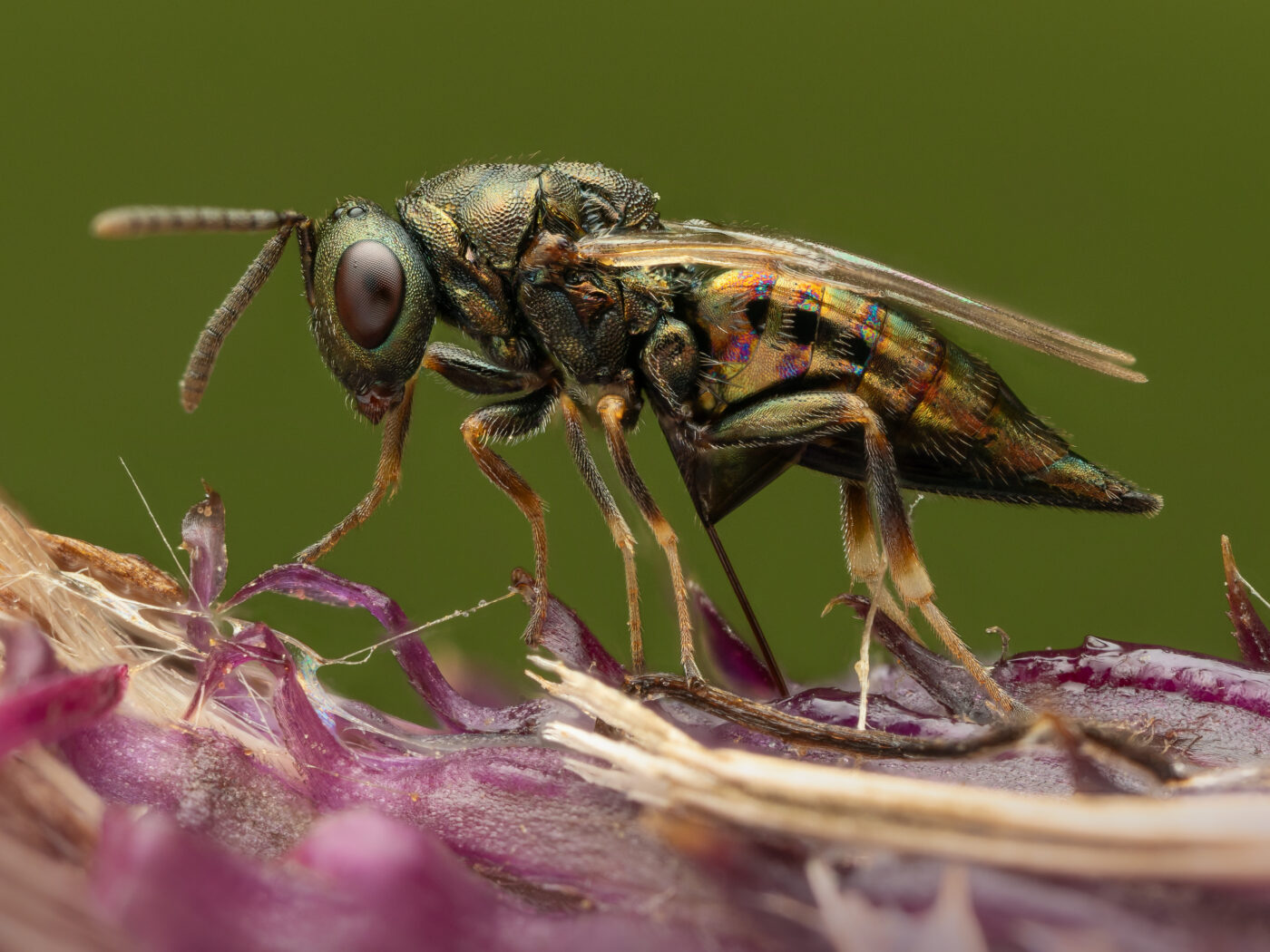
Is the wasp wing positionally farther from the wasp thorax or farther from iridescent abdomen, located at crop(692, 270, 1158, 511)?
the wasp thorax

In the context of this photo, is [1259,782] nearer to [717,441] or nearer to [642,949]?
[642,949]

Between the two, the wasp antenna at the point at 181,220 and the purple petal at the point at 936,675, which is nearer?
the purple petal at the point at 936,675

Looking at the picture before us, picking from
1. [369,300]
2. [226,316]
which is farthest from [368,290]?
[226,316]

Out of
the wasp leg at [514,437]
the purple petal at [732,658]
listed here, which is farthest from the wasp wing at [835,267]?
the purple petal at [732,658]

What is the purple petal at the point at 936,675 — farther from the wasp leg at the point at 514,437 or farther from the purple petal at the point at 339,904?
the wasp leg at the point at 514,437

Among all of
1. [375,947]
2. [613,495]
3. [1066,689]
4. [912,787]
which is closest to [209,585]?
[375,947]
